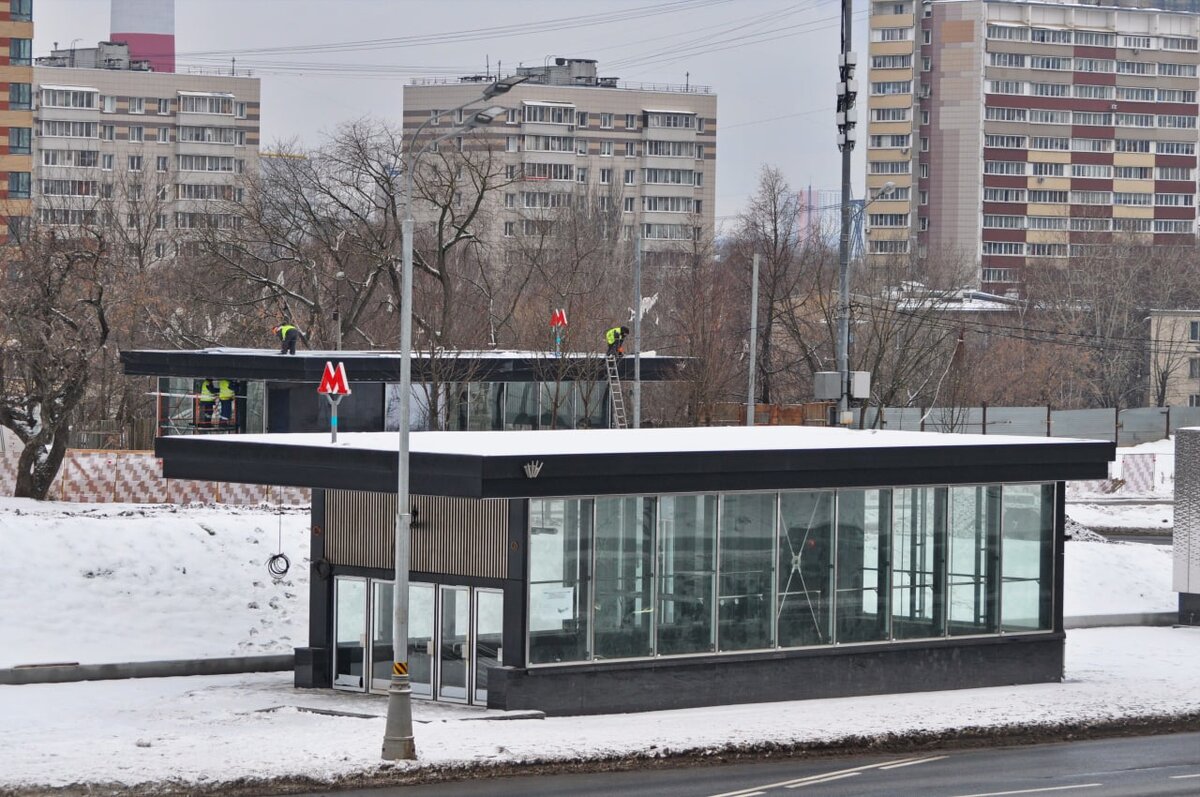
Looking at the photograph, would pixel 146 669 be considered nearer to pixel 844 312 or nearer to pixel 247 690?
pixel 247 690

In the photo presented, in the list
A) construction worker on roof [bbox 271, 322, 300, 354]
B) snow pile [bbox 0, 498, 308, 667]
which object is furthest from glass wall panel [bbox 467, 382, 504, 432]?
snow pile [bbox 0, 498, 308, 667]

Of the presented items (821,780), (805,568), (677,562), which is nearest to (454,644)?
(677,562)

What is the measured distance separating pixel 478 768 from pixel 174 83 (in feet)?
526

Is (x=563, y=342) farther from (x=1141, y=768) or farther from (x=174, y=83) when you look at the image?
(x=174, y=83)

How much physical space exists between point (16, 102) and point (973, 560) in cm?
9478

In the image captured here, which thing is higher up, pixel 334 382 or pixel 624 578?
pixel 334 382

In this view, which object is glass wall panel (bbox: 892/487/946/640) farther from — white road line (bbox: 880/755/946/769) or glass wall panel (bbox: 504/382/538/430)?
glass wall panel (bbox: 504/382/538/430)

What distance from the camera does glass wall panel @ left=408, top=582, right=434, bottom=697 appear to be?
1089 inches

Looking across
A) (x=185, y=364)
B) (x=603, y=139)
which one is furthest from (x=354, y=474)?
(x=603, y=139)

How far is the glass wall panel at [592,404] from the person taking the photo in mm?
50000

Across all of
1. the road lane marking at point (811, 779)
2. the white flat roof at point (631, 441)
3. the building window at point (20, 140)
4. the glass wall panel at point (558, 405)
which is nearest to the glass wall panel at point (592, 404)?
the glass wall panel at point (558, 405)

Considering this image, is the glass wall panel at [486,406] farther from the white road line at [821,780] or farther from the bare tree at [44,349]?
the white road line at [821,780]

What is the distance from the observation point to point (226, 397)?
149 ft

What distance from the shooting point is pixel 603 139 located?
170625 millimetres
